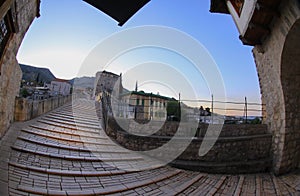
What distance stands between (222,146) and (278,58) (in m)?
3.35

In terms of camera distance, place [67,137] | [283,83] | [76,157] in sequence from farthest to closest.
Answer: [67,137], [283,83], [76,157]

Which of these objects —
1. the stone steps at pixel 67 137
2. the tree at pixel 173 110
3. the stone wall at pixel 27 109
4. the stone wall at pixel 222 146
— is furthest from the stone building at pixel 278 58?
the stone wall at pixel 27 109

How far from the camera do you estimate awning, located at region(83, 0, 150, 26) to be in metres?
2.56

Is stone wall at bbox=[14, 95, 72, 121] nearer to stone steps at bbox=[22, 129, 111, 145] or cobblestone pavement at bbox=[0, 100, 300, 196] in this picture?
cobblestone pavement at bbox=[0, 100, 300, 196]

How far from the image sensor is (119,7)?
2672mm

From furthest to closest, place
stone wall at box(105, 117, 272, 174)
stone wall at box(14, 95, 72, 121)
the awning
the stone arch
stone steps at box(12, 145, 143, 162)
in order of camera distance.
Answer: stone wall at box(105, 117, 272, 174) → stone wall at box(14, 95, 72, 121) → the stone arch → stone steps at box(12, 145, 143, 162) → the awning

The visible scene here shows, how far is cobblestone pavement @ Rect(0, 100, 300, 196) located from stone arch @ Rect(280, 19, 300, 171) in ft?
2.24

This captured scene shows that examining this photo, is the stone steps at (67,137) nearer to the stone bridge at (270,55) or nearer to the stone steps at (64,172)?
the stone bridge at (270,55)

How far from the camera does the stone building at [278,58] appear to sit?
3.75 meters

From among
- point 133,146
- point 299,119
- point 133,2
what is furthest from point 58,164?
point 299,119

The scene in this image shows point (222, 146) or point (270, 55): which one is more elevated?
point (270, 55)

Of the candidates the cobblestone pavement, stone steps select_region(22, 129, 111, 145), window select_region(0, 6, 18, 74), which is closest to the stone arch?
the cobblestone pavement

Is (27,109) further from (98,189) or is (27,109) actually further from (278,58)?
(278,58)

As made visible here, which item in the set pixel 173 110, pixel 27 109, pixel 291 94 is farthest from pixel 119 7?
pixel 173 110
